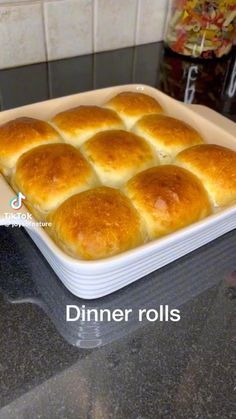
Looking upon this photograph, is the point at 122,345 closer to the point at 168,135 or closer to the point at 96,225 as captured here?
the point at 96,225

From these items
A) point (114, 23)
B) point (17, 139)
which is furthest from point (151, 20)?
point (17, 139)

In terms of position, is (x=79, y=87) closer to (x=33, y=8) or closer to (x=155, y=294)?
(x=33, y=8)

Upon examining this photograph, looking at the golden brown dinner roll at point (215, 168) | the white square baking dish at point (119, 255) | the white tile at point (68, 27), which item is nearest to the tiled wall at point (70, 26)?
the white tile at point (68, 27)

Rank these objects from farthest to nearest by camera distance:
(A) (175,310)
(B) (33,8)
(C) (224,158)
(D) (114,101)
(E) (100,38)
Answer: (E) (100,38), (B) (33,8), (D) (114,101), (C) (224,158), (A) (175,310)

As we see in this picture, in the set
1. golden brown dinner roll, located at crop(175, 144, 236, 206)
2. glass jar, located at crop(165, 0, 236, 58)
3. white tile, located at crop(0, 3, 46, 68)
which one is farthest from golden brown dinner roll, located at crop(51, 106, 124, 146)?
glass jar, located at crop(165, 0, 236, 58)

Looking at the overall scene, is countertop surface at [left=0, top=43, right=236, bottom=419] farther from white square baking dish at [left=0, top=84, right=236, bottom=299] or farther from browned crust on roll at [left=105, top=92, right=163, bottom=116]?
browned crust on roll at [left=105, top=92, right=163, bottom=116]

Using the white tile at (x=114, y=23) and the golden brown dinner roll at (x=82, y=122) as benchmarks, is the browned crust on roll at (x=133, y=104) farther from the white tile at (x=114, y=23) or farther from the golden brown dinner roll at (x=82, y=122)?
the white tile at (x=114, y=23)

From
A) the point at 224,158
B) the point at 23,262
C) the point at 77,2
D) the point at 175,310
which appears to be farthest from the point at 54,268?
the point at 77,2
